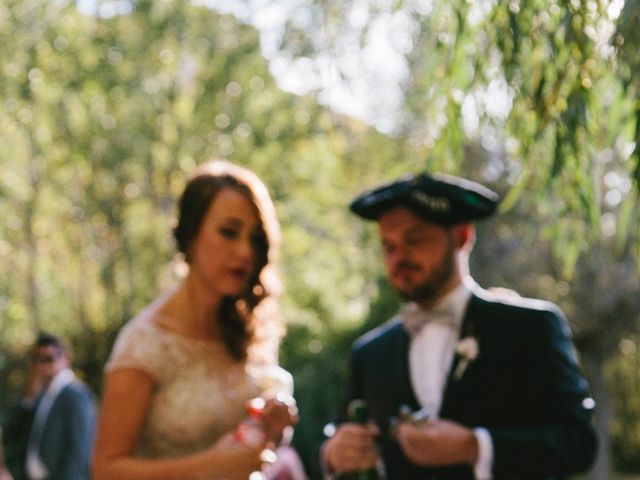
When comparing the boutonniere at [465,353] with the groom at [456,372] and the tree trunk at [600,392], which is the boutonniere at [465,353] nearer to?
the groom at [456,372]

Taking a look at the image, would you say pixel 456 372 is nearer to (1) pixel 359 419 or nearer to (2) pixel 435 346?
(2) pixel 435 346

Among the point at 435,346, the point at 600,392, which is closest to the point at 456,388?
the point at 435,346

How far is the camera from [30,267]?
16.9 metres

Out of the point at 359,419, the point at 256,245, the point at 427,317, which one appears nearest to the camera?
the point at 256,245

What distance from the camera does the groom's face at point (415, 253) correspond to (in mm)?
3271

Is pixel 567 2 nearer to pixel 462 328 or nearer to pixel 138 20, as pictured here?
pixel 462 328

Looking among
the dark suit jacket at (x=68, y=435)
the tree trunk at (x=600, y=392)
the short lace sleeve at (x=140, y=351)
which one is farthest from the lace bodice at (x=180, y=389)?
the tree trunk at (x=600, y=392)

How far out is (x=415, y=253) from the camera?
129 inches

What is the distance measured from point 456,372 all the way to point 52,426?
517 centimetres

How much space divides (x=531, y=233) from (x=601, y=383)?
18463 millimetres

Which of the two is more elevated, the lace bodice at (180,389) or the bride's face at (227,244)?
the bride's face at (227,244)

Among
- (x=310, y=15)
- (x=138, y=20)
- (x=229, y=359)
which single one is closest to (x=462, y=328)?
(x=229, y=359)

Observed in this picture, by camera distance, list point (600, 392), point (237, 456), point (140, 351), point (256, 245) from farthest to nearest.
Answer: point (600, 392)
point (256, 245)
point (140, 351)
point (237, 456)

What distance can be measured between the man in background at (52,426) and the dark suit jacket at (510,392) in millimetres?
4778
